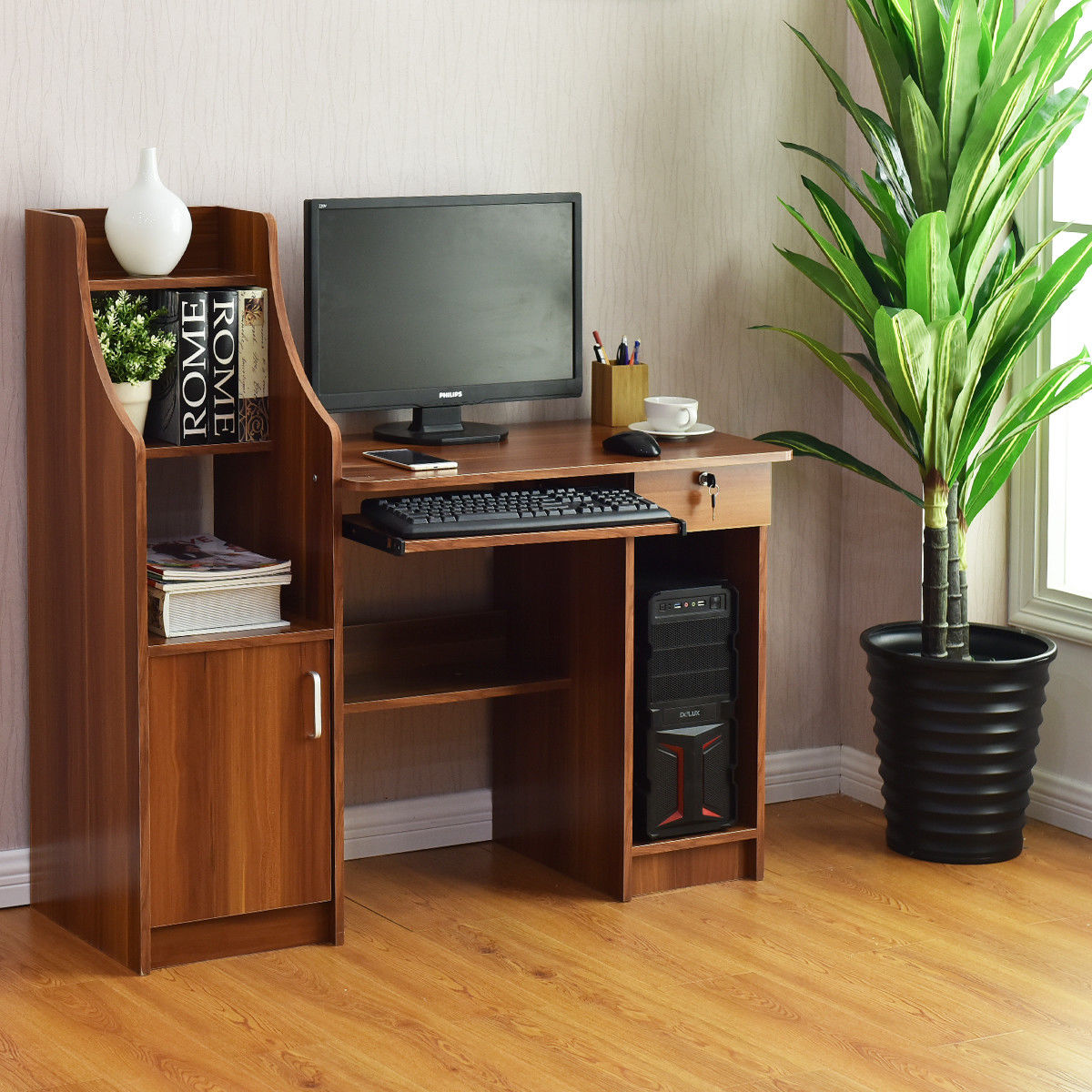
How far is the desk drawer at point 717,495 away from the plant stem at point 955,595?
1.48ft

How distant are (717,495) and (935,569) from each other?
21.7 inches

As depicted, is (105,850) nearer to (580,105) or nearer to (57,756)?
(57,756)

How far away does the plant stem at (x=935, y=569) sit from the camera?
141 inches

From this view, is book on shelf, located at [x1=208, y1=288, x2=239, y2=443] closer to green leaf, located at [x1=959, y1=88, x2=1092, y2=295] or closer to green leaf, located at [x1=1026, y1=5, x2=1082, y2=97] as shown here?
green leaf, located at [x1=959, y1=88, x2=1092, y2=295]

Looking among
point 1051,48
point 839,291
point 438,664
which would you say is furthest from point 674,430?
point 1051,48

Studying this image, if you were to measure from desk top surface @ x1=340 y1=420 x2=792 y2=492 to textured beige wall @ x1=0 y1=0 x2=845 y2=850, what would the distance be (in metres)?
0.34

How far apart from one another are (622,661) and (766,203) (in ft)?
3.90

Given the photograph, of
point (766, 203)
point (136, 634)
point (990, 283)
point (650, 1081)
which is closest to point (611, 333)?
point (766, 203)

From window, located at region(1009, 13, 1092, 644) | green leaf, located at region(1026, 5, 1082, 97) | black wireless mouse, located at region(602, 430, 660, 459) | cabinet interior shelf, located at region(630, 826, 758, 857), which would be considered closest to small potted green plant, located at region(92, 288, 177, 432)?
black wireless mouse, located at region(602, 430, 660, 459)

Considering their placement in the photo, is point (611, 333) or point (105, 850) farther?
point (611, 333)

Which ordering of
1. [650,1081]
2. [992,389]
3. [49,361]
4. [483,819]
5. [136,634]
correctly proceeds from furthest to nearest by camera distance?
[483,819], [992,389], [49,361], [136,634], [650,1081]

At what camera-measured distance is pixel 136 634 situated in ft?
9.60

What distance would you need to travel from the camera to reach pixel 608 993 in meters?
2.98

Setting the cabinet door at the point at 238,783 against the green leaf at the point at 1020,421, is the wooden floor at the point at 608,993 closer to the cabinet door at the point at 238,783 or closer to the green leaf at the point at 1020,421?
the cabinet door at the point at 238,783
